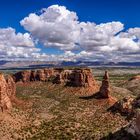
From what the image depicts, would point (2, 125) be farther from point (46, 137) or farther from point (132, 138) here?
point (132, 138)

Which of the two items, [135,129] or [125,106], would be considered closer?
[135,129]

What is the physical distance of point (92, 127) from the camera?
6614 inches

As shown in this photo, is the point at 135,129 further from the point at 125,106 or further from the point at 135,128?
the point at 125,106

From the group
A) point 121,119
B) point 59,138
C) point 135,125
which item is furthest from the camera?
point 121,119

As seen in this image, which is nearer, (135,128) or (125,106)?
(135,128)

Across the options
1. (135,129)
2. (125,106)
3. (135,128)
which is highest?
(135,128)

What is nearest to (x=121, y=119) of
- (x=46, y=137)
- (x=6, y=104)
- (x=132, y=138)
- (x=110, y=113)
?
(x=110, y=113)

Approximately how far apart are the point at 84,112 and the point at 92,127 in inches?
1144

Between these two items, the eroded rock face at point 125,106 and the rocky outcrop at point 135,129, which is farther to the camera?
the eroded rock face at point 125,106

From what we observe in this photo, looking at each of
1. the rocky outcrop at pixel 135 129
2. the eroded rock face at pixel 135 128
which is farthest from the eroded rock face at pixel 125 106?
the eroded rock face at pixel 135 128

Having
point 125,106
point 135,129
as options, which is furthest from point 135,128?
point 125,106

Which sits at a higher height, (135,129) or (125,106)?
(135,129)

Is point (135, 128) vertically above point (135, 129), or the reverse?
point (135, 128)

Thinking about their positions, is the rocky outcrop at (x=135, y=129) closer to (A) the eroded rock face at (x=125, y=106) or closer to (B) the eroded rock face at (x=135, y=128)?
(B) the eroded rock face at (x=135, y=128)
